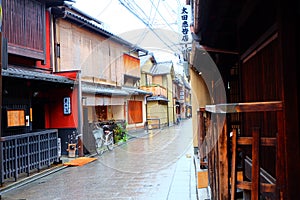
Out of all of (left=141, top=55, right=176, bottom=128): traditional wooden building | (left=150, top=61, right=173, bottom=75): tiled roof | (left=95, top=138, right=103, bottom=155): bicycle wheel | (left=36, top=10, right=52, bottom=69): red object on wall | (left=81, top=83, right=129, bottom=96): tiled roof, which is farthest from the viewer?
(left=150, top=61, right=173, bottom=75): tiled roof

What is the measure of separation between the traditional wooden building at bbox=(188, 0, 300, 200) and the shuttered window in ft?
58.3

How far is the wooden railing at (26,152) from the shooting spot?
7605mm

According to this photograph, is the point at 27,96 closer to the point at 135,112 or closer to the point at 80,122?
the point at 80,122

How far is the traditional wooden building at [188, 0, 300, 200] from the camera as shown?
2.43 meters

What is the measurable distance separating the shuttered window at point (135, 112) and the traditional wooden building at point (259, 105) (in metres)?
17.8

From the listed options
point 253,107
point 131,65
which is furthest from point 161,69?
point 253,107

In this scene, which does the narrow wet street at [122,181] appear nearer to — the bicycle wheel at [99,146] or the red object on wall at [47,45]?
the bicycle wheel at [99,146]

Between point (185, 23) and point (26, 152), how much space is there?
23.4ft

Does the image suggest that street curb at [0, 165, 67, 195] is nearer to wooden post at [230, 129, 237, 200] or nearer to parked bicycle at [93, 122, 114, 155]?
parked bicycle at [93, 122, 114, 155]

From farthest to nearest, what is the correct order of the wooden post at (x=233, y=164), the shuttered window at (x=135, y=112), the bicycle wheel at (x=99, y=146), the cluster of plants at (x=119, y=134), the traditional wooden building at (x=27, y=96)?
1. the shuttered window at (x=135, y=112)
2. the cluster of plants at (x=119, y=134)
3. the bicycle wheel at (x=99, y=146)
4. the traditional wooden building at (x=27, y=96)
5. the wooden post at (x=233, y=164)

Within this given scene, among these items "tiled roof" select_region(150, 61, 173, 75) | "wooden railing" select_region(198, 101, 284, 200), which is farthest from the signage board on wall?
"tiled roof" select_region(150, 61, 173, 75)

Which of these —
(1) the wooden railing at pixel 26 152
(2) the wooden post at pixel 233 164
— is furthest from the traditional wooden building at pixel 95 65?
(2) the wooden post at pixel 233 164

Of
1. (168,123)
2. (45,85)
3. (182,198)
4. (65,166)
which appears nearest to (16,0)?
(45,85)

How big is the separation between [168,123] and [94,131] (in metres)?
20.5
